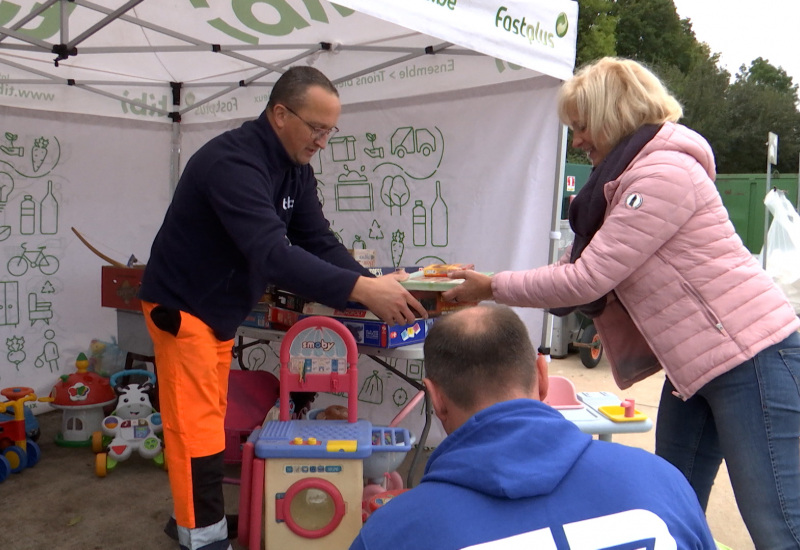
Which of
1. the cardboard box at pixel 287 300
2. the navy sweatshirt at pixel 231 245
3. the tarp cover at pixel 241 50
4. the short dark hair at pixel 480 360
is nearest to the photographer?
the short dark hair at pixel 480 360

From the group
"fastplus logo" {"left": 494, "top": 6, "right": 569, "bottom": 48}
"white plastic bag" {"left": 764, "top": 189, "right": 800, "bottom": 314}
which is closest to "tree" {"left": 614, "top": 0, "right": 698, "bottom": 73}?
"white plastic bag" {"left": 764, "top": 189, "right": 800, "bottom": 314}

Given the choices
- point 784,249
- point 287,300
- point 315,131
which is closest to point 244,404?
point 287,300

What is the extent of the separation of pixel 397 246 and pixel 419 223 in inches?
9.0

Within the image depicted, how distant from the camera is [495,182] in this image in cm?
387

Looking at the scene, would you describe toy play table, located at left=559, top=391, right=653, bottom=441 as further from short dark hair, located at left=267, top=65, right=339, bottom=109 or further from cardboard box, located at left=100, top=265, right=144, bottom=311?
cardboard box, located at left=100, top=265, right=144, bottom=311

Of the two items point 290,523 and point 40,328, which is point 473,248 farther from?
point 40,328

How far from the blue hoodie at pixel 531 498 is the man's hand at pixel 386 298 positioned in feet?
4.30

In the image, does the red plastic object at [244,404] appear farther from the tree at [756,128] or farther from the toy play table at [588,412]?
the tree at [756,128]

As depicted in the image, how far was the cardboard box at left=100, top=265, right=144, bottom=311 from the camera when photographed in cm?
470

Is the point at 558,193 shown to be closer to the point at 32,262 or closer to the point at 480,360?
the point at 480,360

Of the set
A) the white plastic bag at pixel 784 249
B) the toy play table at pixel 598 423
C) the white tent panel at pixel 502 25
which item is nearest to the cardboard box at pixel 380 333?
the toy play table at pixel 598 423

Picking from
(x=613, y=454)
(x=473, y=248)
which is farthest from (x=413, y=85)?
(x=613, y=454)

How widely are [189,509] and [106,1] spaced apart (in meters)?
2.76

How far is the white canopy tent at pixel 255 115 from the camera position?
3.64 meters
